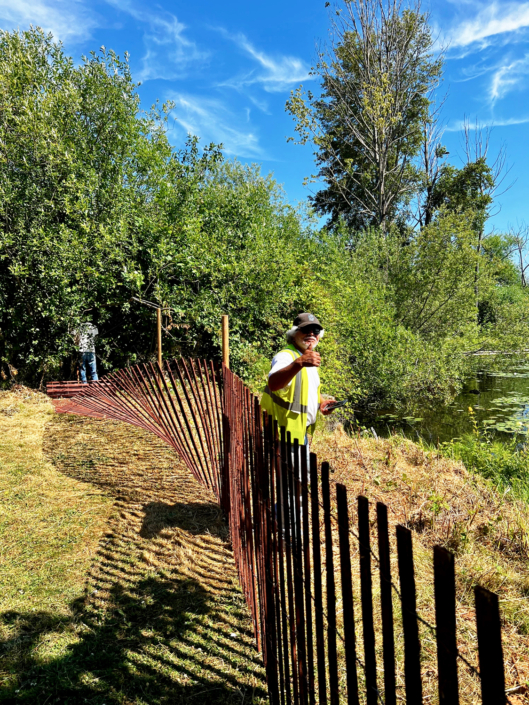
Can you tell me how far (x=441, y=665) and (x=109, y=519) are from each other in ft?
12.5

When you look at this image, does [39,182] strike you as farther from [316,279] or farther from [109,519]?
[109,519]

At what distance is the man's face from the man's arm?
28 cm

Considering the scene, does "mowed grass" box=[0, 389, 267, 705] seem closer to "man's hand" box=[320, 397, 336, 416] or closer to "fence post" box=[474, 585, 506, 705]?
"man's hand" box=[320, 397, 336, 416]

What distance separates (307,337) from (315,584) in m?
1.77

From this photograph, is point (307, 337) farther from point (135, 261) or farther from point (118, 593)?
point (135, 261)

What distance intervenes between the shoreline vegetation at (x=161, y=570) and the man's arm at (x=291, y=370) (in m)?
1.43

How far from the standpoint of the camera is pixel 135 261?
32.8ft

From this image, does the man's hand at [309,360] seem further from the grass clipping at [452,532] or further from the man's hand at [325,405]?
the grass clipping at [452,532]

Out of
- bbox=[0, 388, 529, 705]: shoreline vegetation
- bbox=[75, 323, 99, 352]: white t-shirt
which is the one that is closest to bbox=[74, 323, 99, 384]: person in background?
bbox=[75, 323, 99, 352]: white t-shirt

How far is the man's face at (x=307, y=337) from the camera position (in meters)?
2.98

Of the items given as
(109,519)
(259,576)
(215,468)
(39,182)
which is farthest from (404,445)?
(39,182)

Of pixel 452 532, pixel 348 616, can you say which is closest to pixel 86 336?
pixel 452 532

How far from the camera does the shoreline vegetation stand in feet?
7.56

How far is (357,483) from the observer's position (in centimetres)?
461
